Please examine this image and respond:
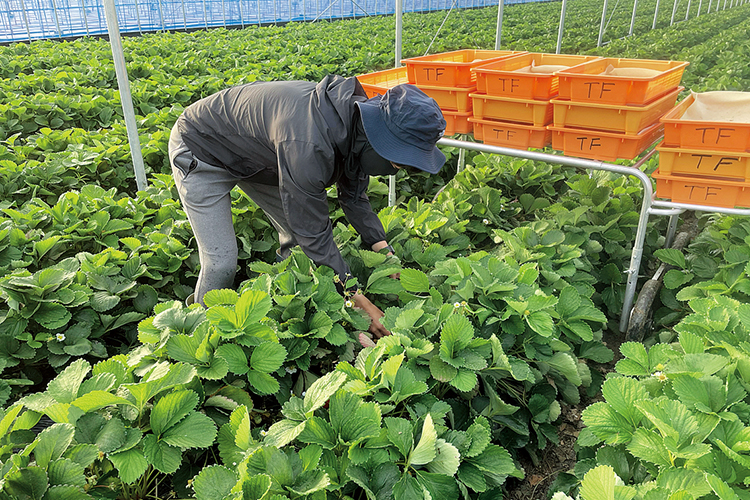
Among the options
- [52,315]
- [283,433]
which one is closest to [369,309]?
[283,433]

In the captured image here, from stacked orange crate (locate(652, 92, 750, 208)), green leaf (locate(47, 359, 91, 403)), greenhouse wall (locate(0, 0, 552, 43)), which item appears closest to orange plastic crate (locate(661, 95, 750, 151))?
stacked orange crate (locate(652, 92, 750, 208))

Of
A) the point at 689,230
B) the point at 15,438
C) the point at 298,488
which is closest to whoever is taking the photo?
the point at 298,488

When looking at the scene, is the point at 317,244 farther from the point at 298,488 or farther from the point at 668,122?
the point at 668,122

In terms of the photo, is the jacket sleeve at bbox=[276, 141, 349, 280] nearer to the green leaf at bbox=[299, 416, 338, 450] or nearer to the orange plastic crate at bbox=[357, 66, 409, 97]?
the green leaf at bbox=[299, 416, 338, 450]

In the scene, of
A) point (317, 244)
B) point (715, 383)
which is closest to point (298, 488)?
point (317, 244)

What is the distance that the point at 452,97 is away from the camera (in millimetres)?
3652

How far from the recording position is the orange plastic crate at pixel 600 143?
3031mm

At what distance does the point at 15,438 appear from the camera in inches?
64.4

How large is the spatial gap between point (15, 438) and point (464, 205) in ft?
8.74

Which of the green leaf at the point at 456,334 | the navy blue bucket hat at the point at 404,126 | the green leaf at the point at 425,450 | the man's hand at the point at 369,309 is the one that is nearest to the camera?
the green leaf at the point at 425,450

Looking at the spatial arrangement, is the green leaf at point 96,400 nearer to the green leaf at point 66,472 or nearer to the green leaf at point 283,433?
the green leaf at point 66,472

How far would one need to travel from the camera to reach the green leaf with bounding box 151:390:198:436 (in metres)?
1.57

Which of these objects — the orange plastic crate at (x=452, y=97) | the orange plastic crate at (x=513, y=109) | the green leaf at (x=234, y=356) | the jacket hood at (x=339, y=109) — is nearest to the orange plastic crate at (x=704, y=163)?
the orange plastic crate at (x=513, y=109)

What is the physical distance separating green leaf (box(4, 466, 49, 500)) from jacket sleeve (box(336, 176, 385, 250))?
1.68 m
